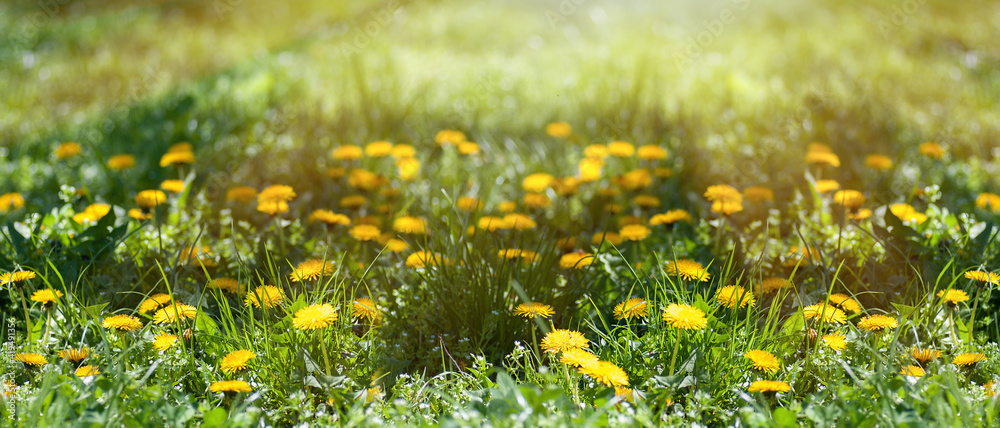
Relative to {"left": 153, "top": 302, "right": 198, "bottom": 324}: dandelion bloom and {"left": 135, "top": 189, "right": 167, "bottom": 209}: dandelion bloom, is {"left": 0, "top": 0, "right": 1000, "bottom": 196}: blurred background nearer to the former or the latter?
{"left": 135, "top": 189, "right": 167, "bottom": 209}: dandelion bloom

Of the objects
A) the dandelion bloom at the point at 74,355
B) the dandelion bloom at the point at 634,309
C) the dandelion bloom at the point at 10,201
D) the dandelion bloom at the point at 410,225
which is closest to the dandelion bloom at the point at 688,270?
the dandelion bloom at the point at 634,309

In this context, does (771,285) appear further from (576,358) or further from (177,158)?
(177,158)

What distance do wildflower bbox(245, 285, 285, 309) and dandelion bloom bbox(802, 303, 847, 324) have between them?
140 centimetres

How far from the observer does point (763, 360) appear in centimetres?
172

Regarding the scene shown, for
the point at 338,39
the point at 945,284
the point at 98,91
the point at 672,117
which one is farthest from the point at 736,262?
the point at 98,91

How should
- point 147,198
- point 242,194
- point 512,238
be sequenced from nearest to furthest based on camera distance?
point 512,238
point 147,198
point 242,194

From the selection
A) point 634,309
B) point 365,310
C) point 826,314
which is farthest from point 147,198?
point 826,314

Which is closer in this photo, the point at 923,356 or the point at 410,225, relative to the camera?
the point at 923,356

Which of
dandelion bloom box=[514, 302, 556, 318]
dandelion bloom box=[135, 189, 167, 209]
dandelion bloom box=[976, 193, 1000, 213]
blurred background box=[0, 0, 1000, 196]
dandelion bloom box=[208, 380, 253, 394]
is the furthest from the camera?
blurred background box=[0, 0, 1000, 196]

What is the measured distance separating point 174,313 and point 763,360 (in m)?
1.54

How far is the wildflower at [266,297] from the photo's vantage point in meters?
1.89

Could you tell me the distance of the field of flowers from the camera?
176cm

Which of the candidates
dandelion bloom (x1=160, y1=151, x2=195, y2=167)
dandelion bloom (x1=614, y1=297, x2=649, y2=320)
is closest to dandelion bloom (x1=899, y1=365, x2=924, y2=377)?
dandelion bloom (x1=614, y1=297, x2=649, y2=320)

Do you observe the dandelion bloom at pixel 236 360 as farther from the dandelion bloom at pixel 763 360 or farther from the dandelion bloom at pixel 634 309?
the dandelion bloom at pixel 763 360
